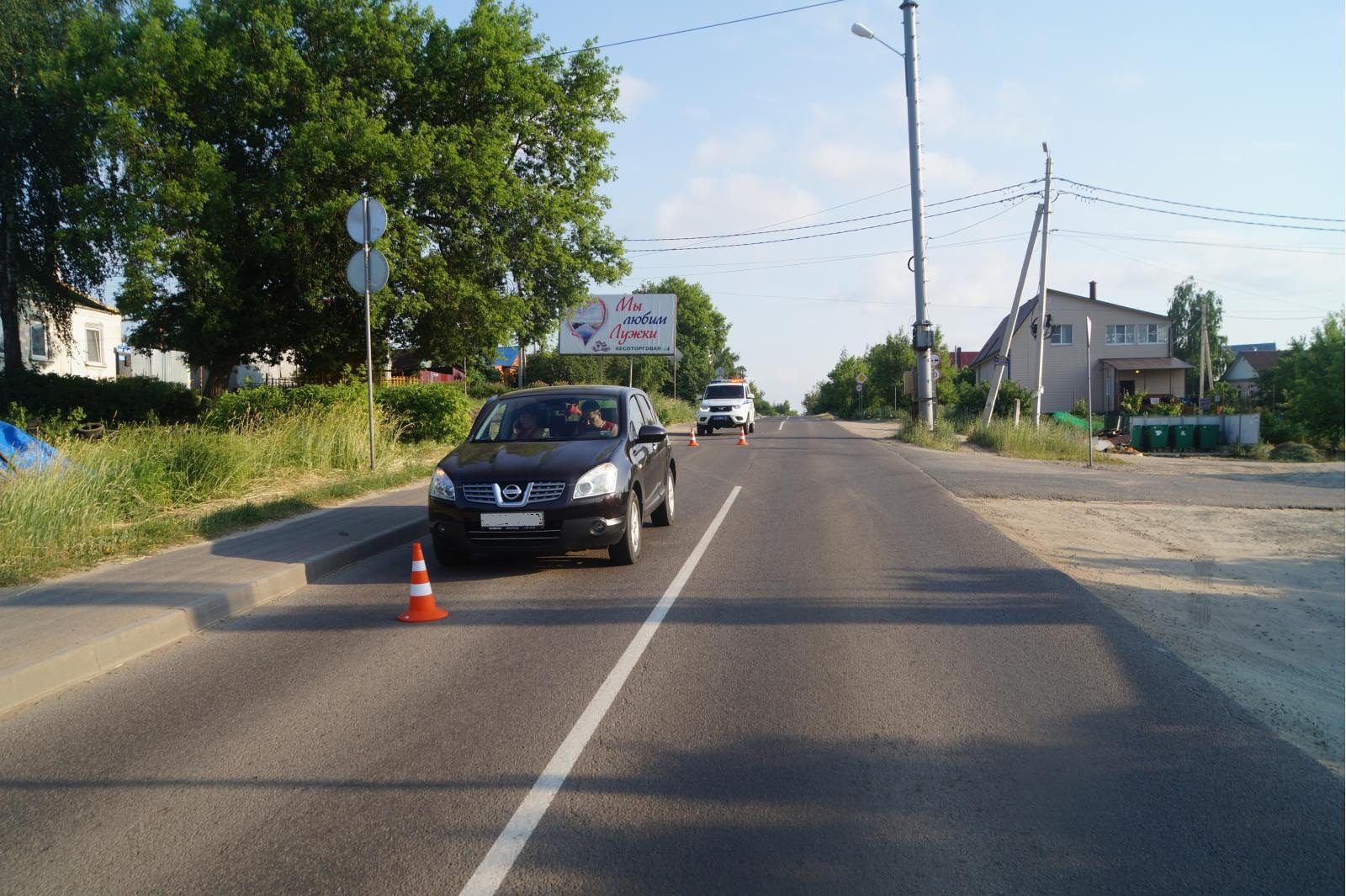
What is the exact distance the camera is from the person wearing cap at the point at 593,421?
9391 millimetres

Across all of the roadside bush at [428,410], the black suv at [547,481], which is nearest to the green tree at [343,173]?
the roadside bush at [428,410]

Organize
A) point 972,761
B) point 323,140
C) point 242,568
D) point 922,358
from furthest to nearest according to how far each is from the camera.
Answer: point 922,358, point 323,140, point 242,568, point 972,761

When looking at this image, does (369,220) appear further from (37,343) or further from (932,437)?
(37,343)

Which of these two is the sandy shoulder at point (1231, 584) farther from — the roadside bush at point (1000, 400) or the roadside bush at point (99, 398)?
the roadside bush at point (1000, 400)

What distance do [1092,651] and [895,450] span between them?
18.8m

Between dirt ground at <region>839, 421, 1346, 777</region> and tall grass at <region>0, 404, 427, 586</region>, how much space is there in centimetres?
848

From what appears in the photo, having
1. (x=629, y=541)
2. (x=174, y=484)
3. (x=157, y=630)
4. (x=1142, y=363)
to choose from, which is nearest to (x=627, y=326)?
(x=1142, y=363)

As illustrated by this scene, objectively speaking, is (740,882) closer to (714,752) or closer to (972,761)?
(714,752)

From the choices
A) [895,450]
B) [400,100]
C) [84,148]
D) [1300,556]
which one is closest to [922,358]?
[895,450]

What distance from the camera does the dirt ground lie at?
5.40 metres

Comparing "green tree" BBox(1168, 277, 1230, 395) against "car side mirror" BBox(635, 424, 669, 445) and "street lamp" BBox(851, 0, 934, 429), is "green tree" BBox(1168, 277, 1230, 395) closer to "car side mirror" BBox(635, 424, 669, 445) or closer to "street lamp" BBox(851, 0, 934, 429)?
"street lamp" BBox(851, 0, 934, 429)

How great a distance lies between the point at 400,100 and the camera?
76.3 feet

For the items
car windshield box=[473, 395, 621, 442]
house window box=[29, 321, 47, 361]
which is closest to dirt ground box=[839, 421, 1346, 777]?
car windshield box=[473, 395, 621, 442]

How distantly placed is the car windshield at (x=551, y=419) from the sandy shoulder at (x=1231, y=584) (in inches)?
182
